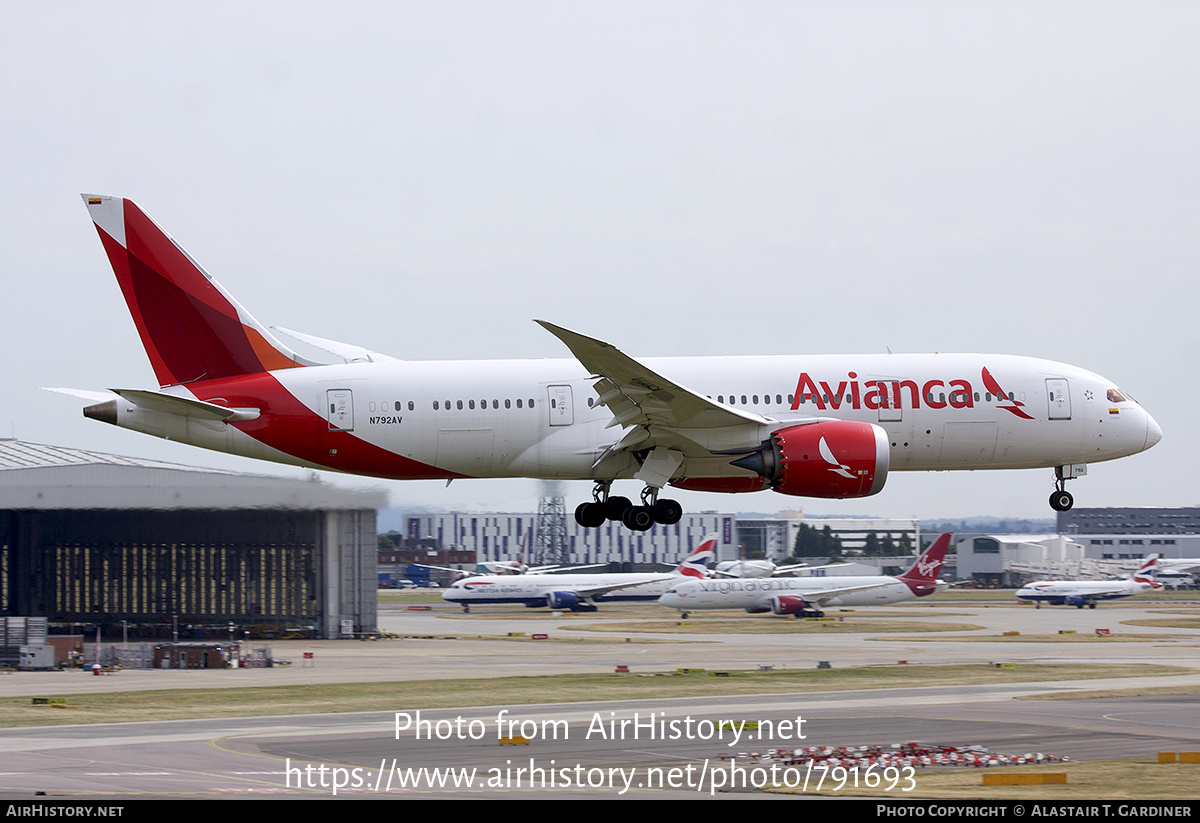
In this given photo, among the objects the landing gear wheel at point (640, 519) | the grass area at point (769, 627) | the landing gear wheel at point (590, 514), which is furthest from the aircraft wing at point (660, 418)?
the grass area at point (769, 627)

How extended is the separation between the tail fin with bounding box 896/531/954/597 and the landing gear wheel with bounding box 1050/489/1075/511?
198 ft

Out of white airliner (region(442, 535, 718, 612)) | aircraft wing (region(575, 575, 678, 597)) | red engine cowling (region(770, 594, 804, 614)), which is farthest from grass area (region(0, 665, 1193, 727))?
aircraft wing (region(575, 575, 678, 597))

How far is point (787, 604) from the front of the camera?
9450cm

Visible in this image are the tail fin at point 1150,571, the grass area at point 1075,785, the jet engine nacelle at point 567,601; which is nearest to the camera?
the grass area at point 1075,785

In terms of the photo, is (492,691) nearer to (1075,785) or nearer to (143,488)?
(1075,785)

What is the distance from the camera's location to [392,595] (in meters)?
138

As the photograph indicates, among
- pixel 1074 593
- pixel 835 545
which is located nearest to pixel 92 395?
pixel 1074 593

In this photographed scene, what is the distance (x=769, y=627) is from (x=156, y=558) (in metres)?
39.8

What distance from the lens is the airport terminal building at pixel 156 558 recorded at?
7469 cm

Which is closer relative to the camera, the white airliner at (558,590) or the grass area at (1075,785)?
the grass area at (1075,785)

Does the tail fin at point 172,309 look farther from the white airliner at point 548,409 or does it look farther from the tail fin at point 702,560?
the tail fin at point 702,560

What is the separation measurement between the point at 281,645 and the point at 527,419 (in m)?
45.1

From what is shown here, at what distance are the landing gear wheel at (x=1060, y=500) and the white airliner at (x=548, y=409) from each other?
6.42 ft

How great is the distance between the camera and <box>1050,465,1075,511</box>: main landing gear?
4069cm
